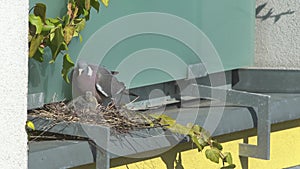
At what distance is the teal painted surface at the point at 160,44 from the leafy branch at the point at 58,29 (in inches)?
2.4

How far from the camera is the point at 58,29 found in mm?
2604

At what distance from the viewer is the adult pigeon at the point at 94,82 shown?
2754 mm

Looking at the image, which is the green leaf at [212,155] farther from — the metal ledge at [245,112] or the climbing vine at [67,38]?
the metal ledge at [245,112]

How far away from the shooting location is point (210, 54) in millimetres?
3582

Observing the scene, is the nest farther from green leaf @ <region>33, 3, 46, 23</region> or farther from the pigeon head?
green leaf @ <region>33, 3, 46, 23</region>

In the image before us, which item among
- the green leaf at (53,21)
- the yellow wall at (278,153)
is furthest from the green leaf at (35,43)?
the yellow wall at (278,153)

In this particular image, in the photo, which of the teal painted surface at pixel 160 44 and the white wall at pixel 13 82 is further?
the teal painted surface at pixel 160 44

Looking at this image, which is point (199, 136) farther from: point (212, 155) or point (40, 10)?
point (40, 10)

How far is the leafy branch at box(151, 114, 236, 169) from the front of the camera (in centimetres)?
285

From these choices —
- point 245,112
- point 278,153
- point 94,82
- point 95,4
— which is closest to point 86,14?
point 95,4

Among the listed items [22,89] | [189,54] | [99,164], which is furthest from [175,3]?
[22,89]

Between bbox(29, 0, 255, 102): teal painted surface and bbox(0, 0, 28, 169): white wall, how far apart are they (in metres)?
0.85

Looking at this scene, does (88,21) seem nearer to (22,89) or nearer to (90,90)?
(90,90)

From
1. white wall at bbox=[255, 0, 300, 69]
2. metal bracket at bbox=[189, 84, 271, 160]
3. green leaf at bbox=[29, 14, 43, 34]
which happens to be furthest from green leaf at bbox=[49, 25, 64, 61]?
white wall at bbox=[255, 0, 300, 69]
